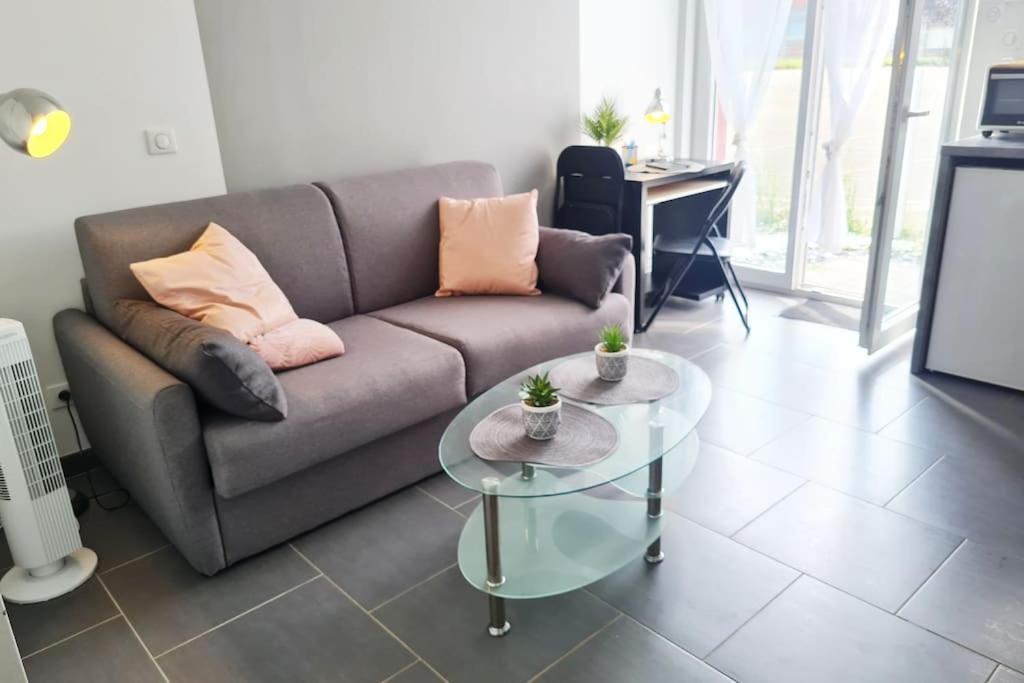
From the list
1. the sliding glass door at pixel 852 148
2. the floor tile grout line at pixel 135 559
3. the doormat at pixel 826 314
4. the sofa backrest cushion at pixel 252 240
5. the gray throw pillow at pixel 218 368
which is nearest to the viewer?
the gray throw pillow at pixel 218 368

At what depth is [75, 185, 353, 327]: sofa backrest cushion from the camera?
2.48 metres

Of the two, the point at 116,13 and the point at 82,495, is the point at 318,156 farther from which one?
the point at 82,495

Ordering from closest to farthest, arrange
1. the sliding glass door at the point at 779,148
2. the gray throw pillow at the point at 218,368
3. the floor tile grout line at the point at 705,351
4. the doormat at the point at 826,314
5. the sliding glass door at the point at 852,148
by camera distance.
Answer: the gray throw pillow at the point at 218,368, the sliding glass door at the point at 852,148, the floor tile grout line at the point at 705,351, the doormat at the point at 826,314, the sliding glass door at the point at 779,148

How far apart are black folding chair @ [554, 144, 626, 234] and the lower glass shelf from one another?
187 centimetres

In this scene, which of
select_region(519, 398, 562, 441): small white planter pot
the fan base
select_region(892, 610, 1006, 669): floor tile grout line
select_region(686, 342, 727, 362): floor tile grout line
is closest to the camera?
select_region(892, 610, 1006, 669): floor tile grout line

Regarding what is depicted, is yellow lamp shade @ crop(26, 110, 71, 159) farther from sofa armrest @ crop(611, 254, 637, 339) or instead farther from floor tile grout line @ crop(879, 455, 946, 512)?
floor tile grout line @ crop(879, 455, 946, 512)

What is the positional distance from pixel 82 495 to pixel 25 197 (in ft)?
3.25

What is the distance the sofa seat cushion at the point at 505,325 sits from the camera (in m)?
2.65

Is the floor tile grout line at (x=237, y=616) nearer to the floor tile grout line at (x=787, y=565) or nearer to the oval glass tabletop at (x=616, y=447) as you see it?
the oval glass tabletop at (x=616, y=447)

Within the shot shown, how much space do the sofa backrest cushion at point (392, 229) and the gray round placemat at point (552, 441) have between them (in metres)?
1.18

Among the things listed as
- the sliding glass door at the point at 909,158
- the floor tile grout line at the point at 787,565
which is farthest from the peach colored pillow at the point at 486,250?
the sliding glass door at the point at 909,158

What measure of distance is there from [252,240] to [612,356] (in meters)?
1.38

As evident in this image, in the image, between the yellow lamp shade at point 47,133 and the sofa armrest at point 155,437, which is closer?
the yellow lamp shade at point 47,133

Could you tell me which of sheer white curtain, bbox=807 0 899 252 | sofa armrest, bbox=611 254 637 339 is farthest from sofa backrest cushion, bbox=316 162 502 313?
sheer white curtain, bbox=807 0 899 252
